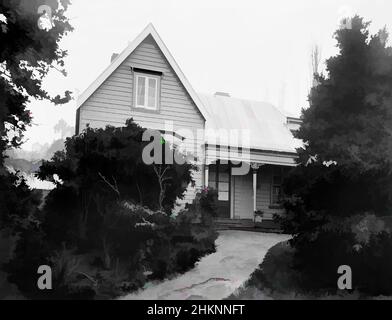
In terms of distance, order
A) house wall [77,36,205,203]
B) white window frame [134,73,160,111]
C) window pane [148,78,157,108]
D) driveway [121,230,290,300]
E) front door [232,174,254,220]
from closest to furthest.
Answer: driveway [121,230,290,300], house wall [77,36,205,203], white window frame [134,73,160,111], window pane [148,78,157,108], front door [232,174,254,220]

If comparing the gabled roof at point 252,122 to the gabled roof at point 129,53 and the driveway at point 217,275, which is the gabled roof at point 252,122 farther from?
the driveway at point 217,275

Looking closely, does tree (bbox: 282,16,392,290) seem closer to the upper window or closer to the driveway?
the driveway

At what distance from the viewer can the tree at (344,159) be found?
9984 mm

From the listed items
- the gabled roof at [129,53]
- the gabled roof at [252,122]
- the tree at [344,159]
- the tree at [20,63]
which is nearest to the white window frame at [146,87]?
the gabled roof at [129,53]

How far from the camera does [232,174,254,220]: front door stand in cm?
2109

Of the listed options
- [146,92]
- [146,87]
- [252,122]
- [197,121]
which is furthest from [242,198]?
[146,87]

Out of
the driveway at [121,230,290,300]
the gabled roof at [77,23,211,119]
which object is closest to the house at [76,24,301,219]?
the gabled roof at [77,23,211,119]

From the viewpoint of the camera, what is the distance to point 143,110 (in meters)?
16.9

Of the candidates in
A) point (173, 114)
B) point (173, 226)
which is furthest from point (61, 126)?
point (173, 226)

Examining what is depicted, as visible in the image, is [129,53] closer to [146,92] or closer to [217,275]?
[146,92]

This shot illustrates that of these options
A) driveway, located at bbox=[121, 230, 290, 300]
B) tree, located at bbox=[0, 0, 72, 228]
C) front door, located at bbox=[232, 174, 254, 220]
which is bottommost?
driveway, located at bbox=[121, 230, 290, 300]

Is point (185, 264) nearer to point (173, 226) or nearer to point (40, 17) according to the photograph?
point (173, 226)

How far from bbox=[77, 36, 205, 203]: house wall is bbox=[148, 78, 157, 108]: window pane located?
11.3 inches

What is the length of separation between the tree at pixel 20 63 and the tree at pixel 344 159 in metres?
6.61
